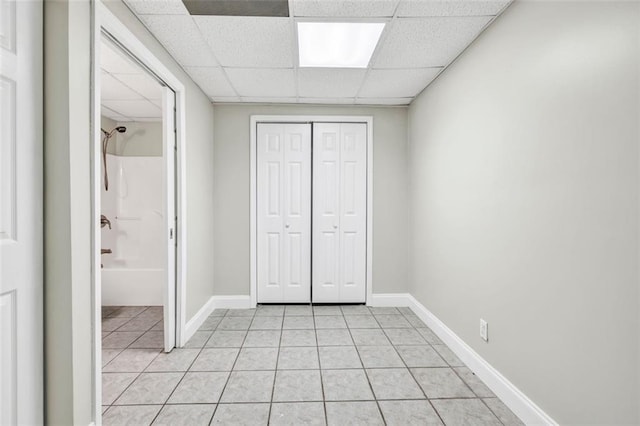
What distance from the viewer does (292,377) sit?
2195mm

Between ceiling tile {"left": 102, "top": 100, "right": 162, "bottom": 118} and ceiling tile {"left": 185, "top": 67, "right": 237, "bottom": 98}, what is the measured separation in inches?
29.4

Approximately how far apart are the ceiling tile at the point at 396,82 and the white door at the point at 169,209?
1.66 metres

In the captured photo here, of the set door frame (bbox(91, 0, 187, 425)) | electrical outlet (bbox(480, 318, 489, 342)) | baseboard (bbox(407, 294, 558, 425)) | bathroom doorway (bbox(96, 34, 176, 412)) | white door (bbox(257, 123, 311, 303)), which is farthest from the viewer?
white door (bbox(257, 123, 311, 303))

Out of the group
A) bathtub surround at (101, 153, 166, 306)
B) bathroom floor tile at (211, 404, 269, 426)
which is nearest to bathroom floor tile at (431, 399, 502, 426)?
bathroom floor tile at (211, 404, 269, 426)

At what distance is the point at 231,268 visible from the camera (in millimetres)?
3705

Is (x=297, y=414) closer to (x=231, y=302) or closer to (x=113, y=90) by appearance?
(x=231, y=302)

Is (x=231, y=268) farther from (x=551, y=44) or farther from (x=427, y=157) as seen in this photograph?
(x=551, y=44)

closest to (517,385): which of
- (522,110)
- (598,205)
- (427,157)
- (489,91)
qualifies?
(598,205)

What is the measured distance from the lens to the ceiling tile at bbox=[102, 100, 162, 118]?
135 inches

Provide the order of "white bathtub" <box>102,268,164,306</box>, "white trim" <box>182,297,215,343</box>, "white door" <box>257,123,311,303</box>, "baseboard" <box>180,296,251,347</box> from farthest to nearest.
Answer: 1. "white bathtub" <box>102,268,164,306</box>
2. "white door" <box>257,123,311,303</box>
3. "baseboard" <box>180,296,251,347</box>
4. "white trim" <box>182,297,215,343</box>

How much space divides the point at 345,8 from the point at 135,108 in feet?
9.11

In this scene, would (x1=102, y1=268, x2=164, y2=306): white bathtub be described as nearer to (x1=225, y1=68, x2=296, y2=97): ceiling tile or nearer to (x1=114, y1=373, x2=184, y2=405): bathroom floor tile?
(x1=114, y1=373, x2=184, y2=405): bathroom floor tile

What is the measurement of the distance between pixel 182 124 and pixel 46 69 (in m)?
1.30

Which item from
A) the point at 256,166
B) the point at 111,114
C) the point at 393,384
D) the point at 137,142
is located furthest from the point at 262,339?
the point at 111,114
